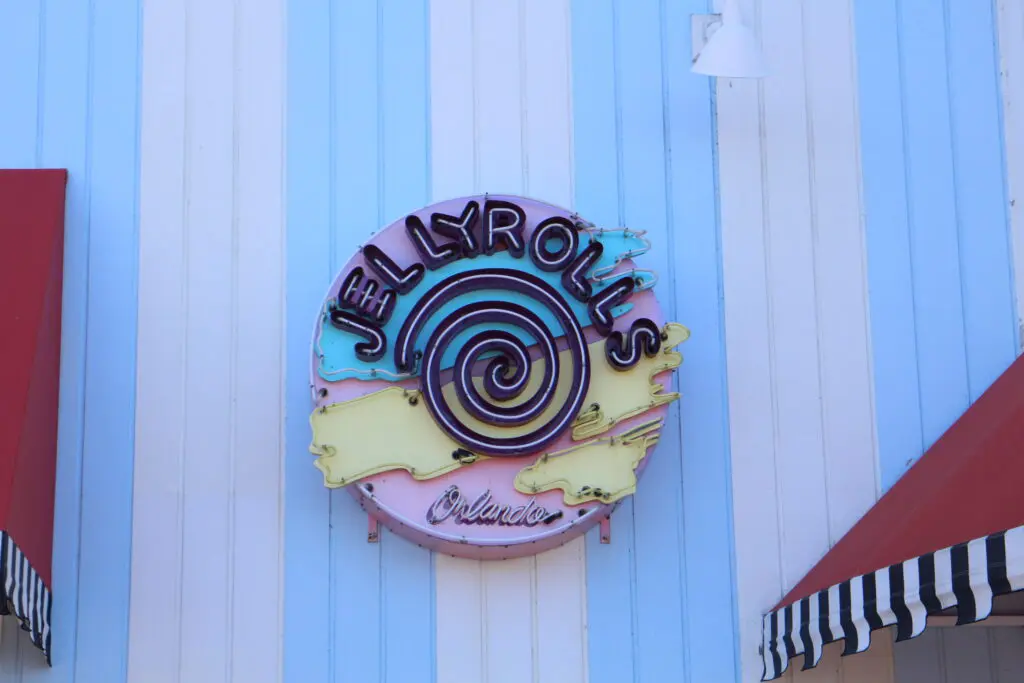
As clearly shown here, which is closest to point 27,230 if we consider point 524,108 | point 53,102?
point 53,102

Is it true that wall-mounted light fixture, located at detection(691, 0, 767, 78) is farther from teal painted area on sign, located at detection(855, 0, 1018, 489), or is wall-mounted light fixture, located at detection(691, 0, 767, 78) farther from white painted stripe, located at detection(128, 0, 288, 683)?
white painted stripe, located at detection(128, 0, 288, 683)

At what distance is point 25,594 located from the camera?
4750 millimetres

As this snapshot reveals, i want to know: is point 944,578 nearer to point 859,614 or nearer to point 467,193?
point 859,614

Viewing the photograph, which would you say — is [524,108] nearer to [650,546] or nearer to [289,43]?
[289,43]

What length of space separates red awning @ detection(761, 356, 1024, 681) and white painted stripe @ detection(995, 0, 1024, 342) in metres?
0.63

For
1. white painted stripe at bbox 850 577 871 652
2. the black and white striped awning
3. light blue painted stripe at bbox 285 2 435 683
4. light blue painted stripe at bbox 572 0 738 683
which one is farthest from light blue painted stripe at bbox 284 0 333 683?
white painted stripe at bbox 850 577 871 652

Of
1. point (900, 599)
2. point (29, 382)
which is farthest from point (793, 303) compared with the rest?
point (29, 382)

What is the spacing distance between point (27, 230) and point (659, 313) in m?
2.51

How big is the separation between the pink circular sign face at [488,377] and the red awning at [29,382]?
1.03m

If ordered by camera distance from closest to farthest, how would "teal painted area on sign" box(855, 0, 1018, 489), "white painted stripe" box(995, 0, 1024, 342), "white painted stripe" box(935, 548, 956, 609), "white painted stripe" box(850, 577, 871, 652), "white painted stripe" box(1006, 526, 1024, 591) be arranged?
"white painted stripe" box(1006, 526, 1024, 591) → "white painted stripe" box(935, 548, 956, 609) → "white painted stripe" box(850, 577, 871, 652) → "teal painted area on sign" box(855, 0, 1018, 489) → "white painted stripe" box(995, 0, 1024, 342)

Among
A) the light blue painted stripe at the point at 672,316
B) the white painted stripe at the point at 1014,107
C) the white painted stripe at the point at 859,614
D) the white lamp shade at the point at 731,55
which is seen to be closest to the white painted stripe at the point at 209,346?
the light blue painted stripe at the point at 672,316

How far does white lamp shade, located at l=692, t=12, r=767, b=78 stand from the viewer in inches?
217

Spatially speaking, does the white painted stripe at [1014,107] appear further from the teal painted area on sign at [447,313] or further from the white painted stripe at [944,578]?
the white painted stripe at [944,578]

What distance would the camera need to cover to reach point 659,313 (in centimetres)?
551
